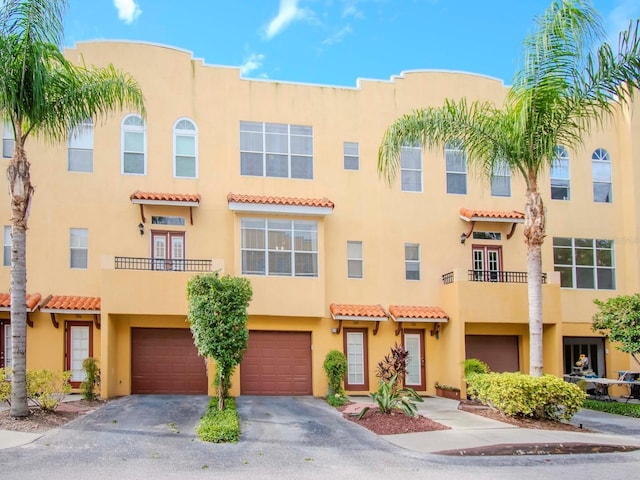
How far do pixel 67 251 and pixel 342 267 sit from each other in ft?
27.3

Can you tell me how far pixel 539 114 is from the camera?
1648 centimetres

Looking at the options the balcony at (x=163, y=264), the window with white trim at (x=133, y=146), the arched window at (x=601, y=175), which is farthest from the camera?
the arched window at (x=601, y=175)

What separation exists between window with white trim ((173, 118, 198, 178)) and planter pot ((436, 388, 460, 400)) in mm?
10152

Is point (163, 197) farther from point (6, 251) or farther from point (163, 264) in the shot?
point (6, 251)

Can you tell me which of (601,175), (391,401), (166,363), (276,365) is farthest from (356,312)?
(601,175)

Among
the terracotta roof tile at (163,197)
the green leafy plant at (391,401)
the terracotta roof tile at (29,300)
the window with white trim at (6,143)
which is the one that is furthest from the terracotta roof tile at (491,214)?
the window with white trim at (6,143)

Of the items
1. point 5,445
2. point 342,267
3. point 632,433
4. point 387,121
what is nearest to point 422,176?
point 387,121

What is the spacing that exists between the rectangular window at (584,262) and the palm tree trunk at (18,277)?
17091 millimetres

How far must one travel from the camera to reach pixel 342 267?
22.0 meters

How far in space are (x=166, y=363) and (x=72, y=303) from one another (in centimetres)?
330

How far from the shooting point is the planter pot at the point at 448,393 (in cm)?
2089

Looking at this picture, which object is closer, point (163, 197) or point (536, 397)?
point (536, 397)

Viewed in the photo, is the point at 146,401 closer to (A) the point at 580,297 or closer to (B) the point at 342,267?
(B) the point at 342,267

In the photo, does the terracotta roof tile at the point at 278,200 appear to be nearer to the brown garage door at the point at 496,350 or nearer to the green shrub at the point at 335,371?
the green shrub at the point at 335,371
